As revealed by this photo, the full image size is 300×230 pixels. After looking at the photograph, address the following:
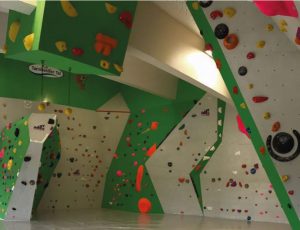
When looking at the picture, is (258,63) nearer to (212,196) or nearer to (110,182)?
(212,196)

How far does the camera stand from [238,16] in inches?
168

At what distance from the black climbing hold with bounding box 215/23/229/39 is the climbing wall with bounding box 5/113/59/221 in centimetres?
372

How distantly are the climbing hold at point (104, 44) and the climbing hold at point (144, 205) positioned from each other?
5.06 metres

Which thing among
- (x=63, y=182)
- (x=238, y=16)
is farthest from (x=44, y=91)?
(x=238, y=16)

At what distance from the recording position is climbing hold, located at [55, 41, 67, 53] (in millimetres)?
4738

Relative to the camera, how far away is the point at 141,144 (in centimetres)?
987

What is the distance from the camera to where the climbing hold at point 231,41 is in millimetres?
4262

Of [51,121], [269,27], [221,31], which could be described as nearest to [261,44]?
[269,27]

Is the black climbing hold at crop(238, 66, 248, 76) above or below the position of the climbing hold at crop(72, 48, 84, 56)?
below

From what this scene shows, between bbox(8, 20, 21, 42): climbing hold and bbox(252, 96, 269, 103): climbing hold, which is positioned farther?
bbox(8, 20, 21, 42): climbing hold

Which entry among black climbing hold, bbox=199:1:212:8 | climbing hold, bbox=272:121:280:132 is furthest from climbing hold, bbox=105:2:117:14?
climbing hold, bbox=272:121:280:132

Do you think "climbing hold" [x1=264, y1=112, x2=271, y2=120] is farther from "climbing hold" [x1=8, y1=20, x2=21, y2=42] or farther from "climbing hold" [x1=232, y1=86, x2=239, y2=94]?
"climbing hold" [x1=8, y1=20, x2=21, y2=42]

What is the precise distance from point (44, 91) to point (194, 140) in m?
3.57

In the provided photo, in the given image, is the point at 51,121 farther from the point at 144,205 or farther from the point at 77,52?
the point at 144,205
